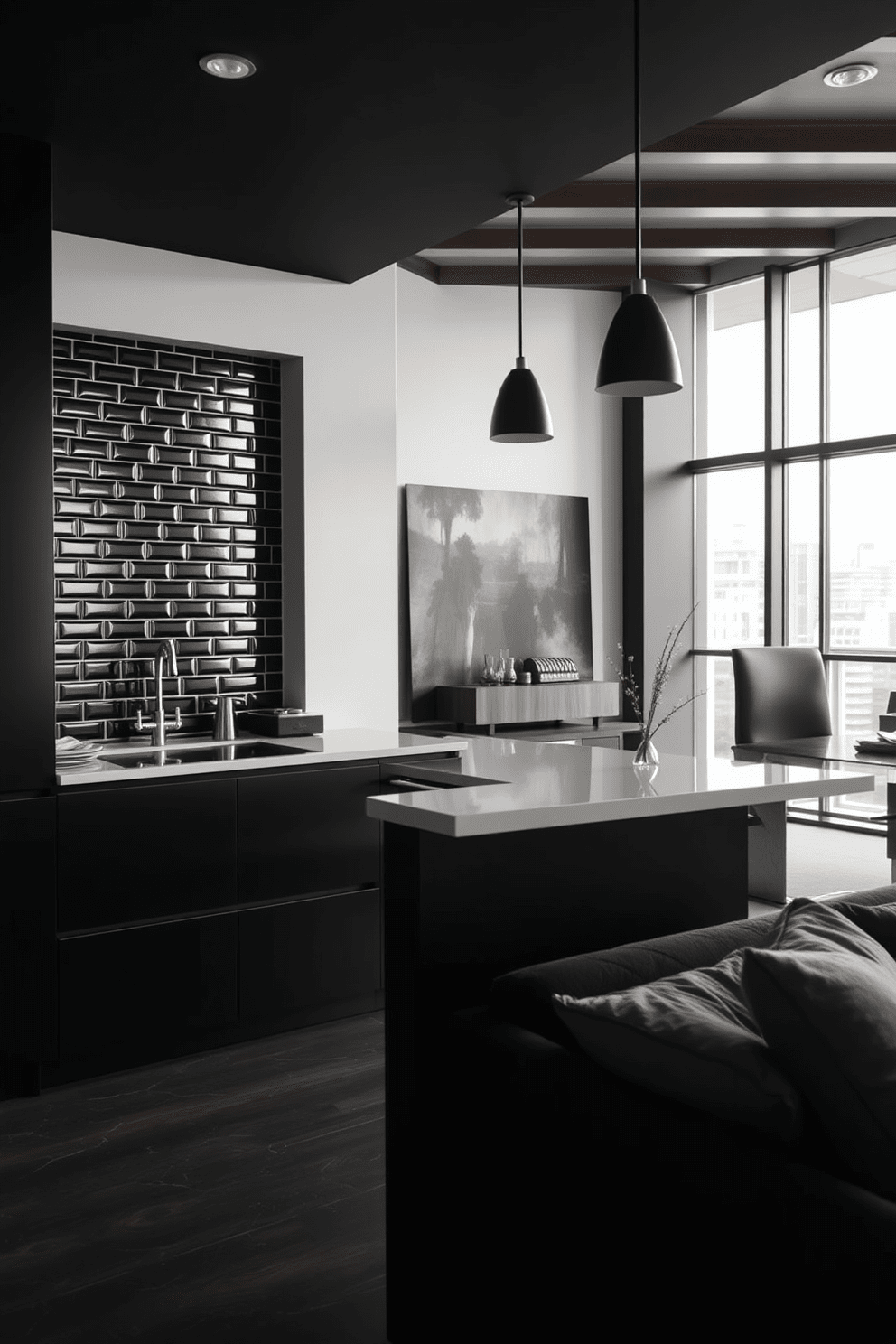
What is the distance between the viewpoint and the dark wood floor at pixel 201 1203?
2.10 metres

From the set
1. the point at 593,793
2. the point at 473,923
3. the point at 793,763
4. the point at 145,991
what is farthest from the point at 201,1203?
the point at 793,763

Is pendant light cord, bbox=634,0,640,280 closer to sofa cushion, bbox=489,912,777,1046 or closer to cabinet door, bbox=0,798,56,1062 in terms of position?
sofa cushion, bbox=489,912,777,1046

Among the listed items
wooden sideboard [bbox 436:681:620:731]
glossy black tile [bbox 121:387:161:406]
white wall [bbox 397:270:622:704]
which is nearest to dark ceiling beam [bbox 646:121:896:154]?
white wall [bbox 397:270:622:704]

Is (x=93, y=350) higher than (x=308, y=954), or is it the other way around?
(x=93, y=350)

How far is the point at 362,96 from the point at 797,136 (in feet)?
9.99

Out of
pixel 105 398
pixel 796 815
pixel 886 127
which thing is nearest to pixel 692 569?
pixel 796 815

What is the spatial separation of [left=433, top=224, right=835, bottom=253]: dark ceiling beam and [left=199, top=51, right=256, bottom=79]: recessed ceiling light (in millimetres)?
3248

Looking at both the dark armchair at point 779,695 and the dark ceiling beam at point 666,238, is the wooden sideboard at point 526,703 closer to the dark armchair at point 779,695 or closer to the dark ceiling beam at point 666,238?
the dark armchair at point 779,695

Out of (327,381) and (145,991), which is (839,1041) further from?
(327,381)

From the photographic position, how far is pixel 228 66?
2.71m

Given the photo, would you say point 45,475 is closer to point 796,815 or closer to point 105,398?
point 105,398

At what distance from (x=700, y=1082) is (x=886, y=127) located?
199 inches

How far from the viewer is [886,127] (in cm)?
511

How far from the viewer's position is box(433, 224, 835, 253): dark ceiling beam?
19.3ft
